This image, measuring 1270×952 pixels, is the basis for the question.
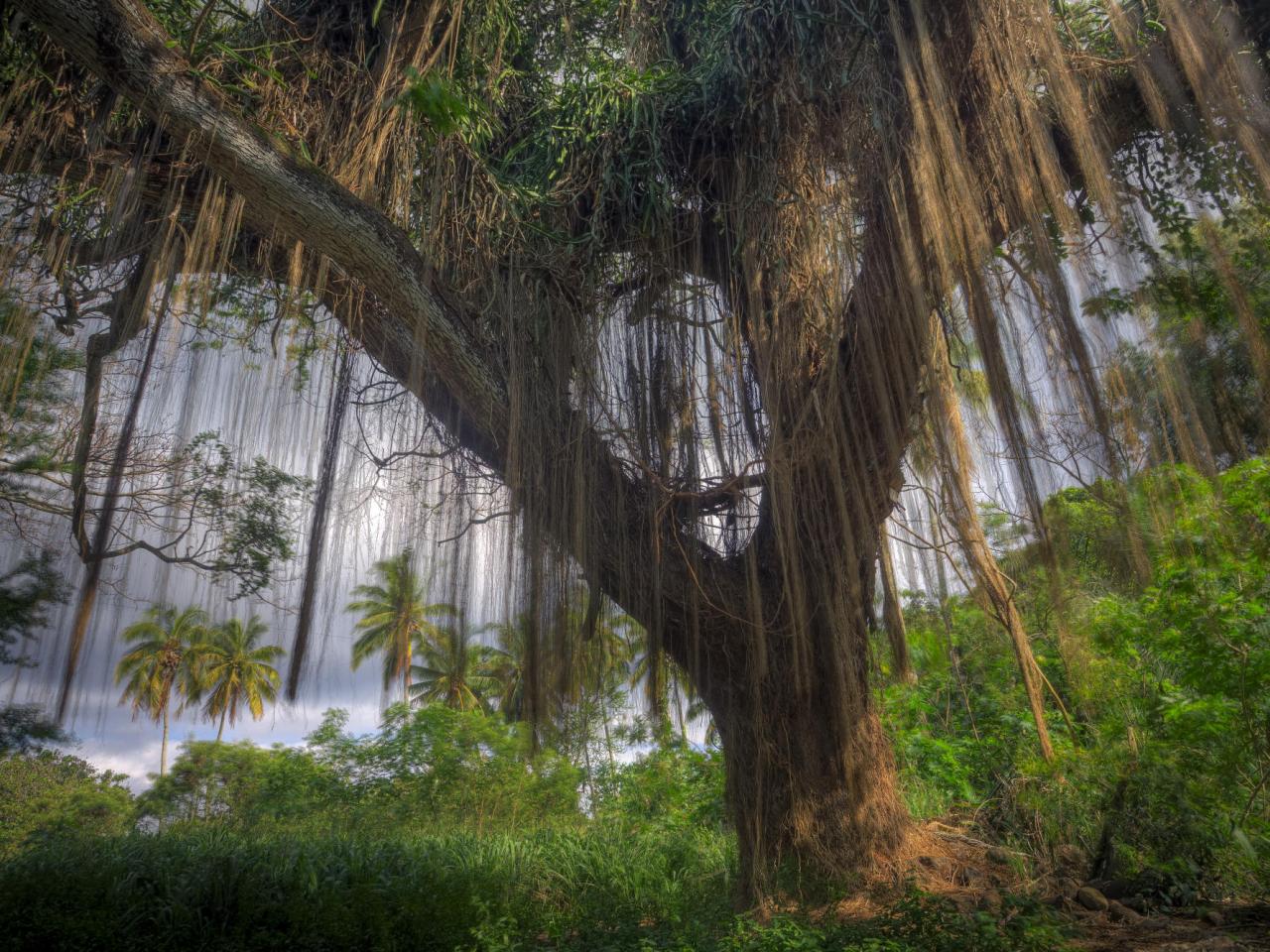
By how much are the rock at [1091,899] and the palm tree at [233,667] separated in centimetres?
416

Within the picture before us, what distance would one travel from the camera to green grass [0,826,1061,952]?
3232 millimetres

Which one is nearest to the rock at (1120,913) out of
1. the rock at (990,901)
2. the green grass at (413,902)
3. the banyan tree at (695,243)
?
the rock at (990,901)

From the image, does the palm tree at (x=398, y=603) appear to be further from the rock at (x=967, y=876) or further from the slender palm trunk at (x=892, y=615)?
the rock at (x=967, y=876)

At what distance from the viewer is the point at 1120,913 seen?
12.0 feet

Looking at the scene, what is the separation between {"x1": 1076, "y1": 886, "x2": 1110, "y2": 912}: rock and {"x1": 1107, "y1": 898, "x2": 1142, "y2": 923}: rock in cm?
3

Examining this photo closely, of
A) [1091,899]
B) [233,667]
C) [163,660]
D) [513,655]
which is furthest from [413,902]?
[1091,899]

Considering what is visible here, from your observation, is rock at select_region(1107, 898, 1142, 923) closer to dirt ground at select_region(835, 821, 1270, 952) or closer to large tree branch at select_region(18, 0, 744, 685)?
dirt ground at select_region(835, 821, 1270, 952)

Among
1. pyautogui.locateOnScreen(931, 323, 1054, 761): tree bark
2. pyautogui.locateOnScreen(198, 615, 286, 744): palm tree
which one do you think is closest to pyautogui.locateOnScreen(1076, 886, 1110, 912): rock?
pyautogui.locateOnScreen(931, 323, 1054, 761): tree bark

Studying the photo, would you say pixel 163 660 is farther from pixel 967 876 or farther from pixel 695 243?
pixel 967 876

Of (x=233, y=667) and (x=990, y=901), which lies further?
(x=990, y=901)

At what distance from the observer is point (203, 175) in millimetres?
3283

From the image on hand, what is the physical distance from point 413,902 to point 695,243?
13.4 ft

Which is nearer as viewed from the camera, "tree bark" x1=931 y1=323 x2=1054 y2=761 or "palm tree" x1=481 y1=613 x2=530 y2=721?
"tree bark" x1=931 y1=323 x2=1054 y2=761

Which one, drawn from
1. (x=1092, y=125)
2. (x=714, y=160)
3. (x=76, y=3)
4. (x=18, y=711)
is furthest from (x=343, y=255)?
(x=1092, y=125)
